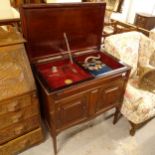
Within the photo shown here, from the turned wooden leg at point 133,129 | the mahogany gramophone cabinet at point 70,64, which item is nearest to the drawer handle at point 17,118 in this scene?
the mahogany gramophone cabinet at point 70,64

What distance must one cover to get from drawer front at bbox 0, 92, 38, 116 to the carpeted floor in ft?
1.99

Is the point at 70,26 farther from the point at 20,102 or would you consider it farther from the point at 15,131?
the point at 15,131

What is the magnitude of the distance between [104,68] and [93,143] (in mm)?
801

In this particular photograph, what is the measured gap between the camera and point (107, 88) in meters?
1.36

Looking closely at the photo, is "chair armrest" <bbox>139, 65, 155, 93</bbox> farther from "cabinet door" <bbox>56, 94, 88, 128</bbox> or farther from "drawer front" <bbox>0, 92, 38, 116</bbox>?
"drawer front" <bbox>0, 92, 38, 116</bbox>

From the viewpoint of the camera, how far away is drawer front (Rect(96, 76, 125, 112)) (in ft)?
4.41

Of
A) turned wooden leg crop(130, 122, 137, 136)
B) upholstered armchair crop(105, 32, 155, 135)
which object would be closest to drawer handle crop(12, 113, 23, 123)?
upholstered armchair crop(105, 32, 155, 135)

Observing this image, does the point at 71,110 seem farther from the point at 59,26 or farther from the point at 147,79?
the point at 147,79

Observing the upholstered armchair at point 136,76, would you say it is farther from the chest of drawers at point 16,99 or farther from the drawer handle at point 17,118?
the drawer handle at point 17,118

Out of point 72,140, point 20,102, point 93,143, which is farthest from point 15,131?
point 93,143

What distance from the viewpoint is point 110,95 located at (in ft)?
4.75

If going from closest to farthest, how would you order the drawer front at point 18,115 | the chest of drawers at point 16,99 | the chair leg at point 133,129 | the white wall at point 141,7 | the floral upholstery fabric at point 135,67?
the chest of drawers at point 16,99 → the drawer front at point 18,115 → the floral upholstery fabric at point 135,67 → the chair leg at point 133,129 → the white wall at point 141,7

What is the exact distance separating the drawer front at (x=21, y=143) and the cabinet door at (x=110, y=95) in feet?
2.08

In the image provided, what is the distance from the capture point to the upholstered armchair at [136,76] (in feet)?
4.88
